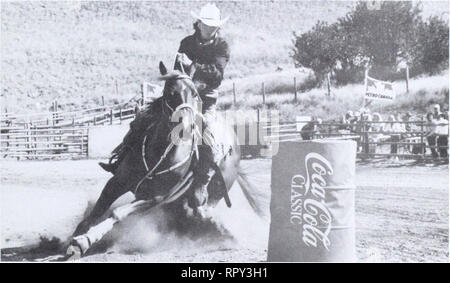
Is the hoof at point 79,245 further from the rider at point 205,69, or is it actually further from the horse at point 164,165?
the rider at point 205,69

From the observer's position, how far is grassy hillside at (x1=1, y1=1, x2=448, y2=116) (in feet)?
38.2

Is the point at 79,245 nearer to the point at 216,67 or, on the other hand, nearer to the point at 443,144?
the point at 216,67

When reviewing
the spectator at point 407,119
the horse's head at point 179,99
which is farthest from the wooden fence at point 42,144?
the horse's head at point 179,99

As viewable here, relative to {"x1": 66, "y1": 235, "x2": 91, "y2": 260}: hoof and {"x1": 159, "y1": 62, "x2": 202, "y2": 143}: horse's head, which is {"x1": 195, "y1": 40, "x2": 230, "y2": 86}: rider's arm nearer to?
{"x1": 159, "y1": 62, "x2": 202, "y2": 143}: horse's head

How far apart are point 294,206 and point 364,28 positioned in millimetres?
11033

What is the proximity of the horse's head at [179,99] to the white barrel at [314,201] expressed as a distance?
0.89m

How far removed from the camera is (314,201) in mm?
5562

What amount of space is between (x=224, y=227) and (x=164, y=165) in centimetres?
110

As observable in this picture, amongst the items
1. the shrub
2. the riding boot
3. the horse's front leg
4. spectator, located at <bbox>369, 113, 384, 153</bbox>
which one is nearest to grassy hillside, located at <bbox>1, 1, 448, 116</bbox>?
the shrub

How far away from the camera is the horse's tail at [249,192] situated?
7.65 meters

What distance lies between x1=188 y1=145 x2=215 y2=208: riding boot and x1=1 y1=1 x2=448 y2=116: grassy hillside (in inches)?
161

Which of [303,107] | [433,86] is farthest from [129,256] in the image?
[433,86]

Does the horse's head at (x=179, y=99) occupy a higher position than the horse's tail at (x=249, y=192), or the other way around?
the horse's head at (x=179, y=99)

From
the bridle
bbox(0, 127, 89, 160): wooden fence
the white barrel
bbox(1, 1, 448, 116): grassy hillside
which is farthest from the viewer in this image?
bbox(0, 127, 89, 160): wooden fence
